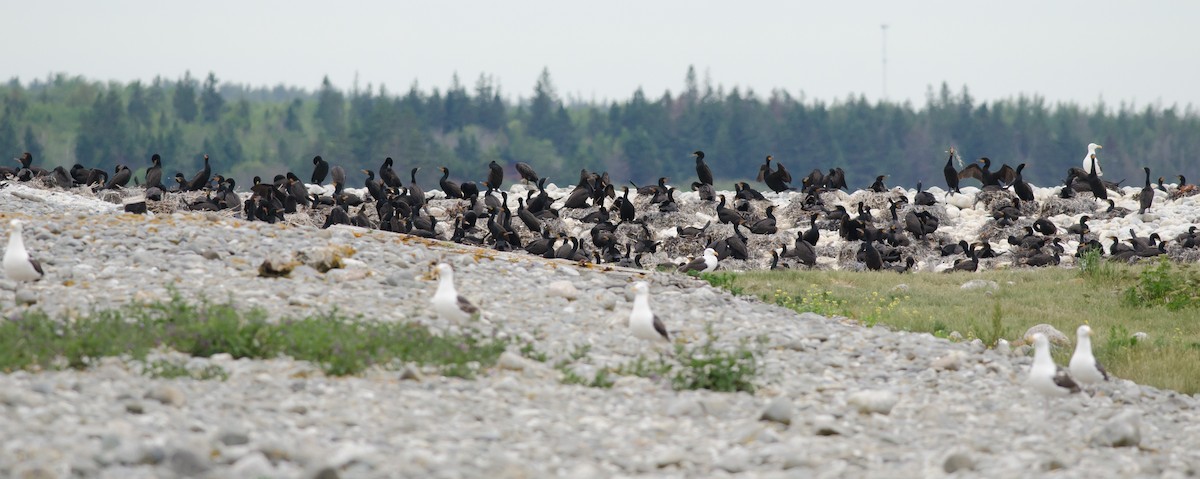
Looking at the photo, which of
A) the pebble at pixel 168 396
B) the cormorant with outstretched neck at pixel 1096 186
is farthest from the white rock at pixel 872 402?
the cormorant with outstretched neck at pixel 1096 186

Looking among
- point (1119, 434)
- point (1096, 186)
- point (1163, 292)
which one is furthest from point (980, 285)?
point (1096, 186)

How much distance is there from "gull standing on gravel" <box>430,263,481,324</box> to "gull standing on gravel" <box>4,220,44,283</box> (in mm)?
4272

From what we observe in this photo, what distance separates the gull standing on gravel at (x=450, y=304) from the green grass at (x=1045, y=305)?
19.7 ft

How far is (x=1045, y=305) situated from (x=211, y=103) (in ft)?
425

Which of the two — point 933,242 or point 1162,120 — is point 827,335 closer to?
point 933,242

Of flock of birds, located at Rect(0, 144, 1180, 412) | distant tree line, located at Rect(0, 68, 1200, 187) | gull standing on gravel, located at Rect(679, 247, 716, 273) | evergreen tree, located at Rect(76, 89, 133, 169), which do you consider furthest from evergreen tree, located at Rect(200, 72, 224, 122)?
gull standing on gravel, located at Rect(679, 247, 716, 273)

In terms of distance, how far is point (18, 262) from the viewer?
13.3 m

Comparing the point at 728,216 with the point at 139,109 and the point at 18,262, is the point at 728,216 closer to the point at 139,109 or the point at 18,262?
the point at 18,262

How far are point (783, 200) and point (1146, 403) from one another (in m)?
24.2

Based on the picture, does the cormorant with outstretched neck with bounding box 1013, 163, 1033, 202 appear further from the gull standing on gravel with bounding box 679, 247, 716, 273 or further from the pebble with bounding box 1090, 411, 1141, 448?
the pebble with bounding box 1090, 411, 1141, 448

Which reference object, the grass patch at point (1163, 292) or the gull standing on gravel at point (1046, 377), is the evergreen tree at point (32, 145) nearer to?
the grass patch at point (1163, 292)

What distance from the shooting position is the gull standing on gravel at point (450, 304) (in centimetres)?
1268

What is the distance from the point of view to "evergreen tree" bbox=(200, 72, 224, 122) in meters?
138

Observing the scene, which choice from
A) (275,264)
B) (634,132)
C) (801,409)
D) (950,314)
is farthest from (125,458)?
(634,132)
